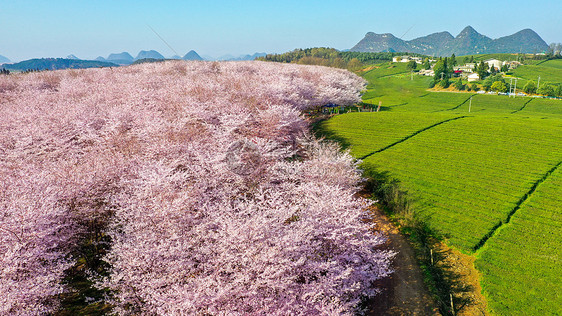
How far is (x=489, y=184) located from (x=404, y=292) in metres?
25.2

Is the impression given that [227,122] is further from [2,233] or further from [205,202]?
[2,233]

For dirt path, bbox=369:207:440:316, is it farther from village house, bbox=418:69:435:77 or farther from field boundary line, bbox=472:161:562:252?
village house, bbox=418:69:435:77

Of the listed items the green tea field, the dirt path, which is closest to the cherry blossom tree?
the dirt path

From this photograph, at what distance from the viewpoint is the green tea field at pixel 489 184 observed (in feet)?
73.0

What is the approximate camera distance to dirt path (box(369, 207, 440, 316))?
19.7 m

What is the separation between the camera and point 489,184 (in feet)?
120

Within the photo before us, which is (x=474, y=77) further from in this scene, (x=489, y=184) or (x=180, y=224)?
(x=180, y=224)

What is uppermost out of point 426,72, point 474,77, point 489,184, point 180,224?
point 426,72

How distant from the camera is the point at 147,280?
14992mm

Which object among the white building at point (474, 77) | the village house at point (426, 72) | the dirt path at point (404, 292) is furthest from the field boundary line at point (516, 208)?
the village house at point (426, 72)

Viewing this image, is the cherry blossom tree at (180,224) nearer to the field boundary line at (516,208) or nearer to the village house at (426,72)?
the field boundary line at (516,208)

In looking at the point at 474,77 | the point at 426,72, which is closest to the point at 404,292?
the point at 474,77

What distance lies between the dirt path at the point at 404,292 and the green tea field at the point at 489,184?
4516mm

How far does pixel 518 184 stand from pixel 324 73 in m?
67.6
